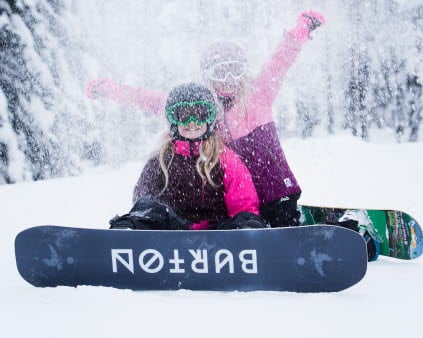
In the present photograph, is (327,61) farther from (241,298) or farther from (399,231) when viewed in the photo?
(241,298)

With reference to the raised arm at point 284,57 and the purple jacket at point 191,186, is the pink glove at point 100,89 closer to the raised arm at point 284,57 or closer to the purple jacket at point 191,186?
the purple jacket at point 191,186

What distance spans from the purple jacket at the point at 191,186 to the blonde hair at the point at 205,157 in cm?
3

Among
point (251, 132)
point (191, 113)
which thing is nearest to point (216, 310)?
point (191, 113)

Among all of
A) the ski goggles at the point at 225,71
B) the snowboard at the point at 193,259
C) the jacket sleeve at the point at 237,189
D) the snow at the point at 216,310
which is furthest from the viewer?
the ski goggles at the point at 225,71

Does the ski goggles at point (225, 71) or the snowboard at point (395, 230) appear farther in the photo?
the ski goggles at point (225, 71)

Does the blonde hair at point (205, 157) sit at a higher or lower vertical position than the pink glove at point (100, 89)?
lower

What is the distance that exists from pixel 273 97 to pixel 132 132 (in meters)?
8.07

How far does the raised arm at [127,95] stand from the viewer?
3.62 meters

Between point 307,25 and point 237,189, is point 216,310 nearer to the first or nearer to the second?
point 237,189

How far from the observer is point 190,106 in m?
2.98

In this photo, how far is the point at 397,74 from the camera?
14.0 metres

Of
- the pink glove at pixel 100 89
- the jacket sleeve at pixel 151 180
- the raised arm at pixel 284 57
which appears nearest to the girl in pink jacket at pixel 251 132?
the raised arm at pixel 284 57

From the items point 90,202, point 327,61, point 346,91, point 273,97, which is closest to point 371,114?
point 346,91

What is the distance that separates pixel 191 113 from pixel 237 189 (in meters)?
0.50
